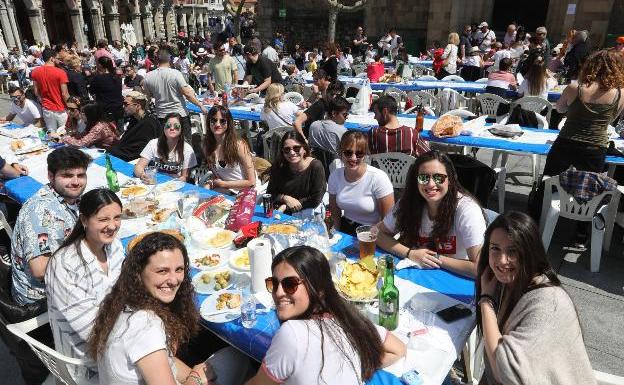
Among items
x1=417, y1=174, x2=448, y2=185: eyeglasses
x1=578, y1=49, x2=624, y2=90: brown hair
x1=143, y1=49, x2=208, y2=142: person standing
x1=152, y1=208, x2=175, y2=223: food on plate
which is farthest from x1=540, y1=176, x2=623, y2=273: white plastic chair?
x1=143, y1=49, x2=208, y2=142: person standing

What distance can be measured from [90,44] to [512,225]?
4177 centimetres

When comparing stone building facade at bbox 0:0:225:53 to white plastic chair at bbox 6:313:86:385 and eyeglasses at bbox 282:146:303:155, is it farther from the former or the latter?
white plastic chair at bbox 6:313:86:385

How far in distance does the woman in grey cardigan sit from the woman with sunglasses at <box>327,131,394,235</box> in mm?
1350

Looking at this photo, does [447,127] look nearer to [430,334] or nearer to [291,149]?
[291,149]

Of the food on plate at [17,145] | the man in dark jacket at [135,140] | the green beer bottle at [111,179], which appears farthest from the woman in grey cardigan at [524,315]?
the food on plate at [17,145]

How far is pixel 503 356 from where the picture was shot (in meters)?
1.66

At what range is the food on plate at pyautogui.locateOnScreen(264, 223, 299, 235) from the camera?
9.16ft

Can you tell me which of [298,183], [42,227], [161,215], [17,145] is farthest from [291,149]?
[17,145]

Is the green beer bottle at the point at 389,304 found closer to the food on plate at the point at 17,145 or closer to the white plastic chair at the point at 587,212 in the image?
the white plastic chair at the point at 587,212

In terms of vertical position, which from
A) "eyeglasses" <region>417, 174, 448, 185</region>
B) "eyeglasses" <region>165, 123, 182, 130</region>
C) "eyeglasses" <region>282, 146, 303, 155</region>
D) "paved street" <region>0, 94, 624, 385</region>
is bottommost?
"paved street" <region>0, 94, 624, 385</region>

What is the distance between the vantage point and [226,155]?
4.21 meters

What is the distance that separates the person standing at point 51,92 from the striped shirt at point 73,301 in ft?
19.5

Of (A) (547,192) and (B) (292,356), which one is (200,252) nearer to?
(B) (292,356)

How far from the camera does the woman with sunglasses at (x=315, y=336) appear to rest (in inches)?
59.9
